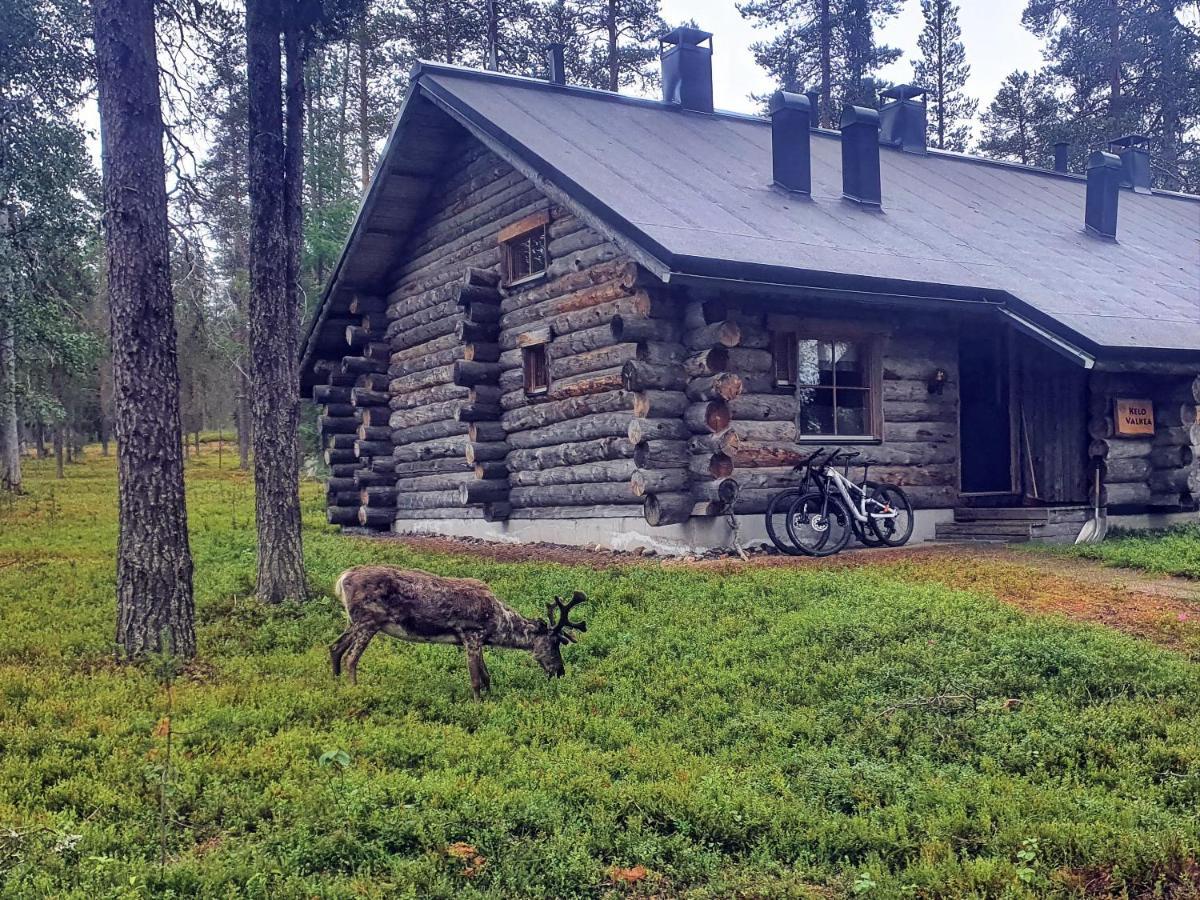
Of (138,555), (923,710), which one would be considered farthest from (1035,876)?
(138,555)

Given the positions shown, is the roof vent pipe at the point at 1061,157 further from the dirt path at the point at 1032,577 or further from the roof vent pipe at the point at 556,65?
the dirt path at the point at 1032,577

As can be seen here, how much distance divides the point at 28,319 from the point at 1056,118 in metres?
35.8

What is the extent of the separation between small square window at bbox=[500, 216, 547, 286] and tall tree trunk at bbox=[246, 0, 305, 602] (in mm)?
4960

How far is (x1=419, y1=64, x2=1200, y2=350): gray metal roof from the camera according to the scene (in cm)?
1252

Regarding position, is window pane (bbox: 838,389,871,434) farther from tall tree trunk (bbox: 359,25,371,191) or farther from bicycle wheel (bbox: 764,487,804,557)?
tall tree trunk (bbox: 359,25,371,191)

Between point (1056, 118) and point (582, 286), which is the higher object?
point (1056, 118)

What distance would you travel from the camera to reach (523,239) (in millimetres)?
16016

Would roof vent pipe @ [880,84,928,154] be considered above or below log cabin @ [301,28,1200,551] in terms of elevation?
above

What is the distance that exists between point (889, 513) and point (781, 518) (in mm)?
1431

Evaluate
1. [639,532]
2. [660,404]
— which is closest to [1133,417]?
[660,404]

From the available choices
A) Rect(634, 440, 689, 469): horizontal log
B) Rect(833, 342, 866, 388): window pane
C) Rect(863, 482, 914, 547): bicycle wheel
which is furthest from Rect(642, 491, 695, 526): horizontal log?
Rect(833, 342, 866, 388): window pane

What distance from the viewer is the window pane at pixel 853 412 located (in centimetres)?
1424

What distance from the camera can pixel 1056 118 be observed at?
126 feet

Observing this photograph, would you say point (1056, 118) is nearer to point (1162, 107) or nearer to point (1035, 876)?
point (1162, 107)
